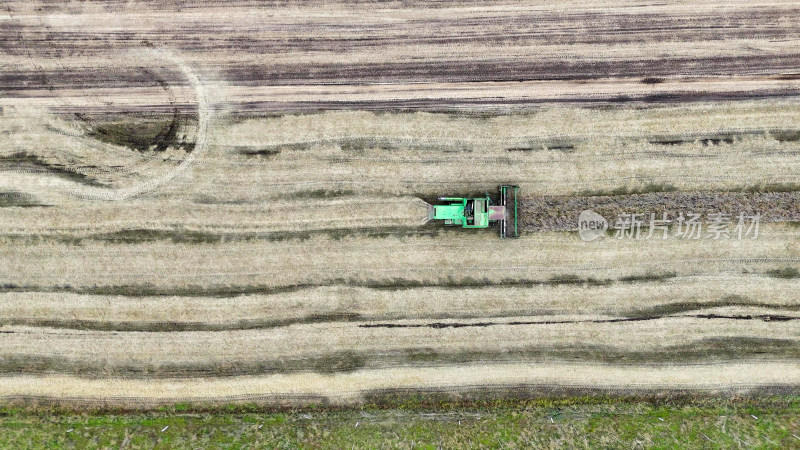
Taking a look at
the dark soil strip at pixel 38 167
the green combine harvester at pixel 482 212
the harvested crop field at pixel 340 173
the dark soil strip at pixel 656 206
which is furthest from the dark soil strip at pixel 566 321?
the dark soil strip at pixel 38 167

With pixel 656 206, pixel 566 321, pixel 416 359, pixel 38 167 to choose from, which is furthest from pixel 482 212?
pixel 38 167

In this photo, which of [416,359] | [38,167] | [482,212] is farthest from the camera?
[416,359]

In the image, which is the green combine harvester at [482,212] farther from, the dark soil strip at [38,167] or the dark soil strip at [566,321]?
the dark soil strip at [38,167]

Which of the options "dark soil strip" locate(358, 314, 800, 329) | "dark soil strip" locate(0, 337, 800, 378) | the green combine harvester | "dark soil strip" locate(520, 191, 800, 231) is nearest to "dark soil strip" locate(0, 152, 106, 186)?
"dark soil strip" locate(0, 337, 800, 378)

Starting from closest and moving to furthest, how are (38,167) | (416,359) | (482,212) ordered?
(482,212) < (38,167) < (416,359)

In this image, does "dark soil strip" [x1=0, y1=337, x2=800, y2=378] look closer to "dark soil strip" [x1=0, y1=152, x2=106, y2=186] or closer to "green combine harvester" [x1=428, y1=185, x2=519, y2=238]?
"green combine harvester" [x1=428, y1=185, x2=519, y2=238]

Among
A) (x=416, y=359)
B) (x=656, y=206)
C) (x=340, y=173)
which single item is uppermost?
(x=340, y=173)

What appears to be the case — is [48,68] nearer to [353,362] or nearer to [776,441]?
[353,362]

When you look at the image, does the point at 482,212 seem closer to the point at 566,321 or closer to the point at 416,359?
the point at 566,321
